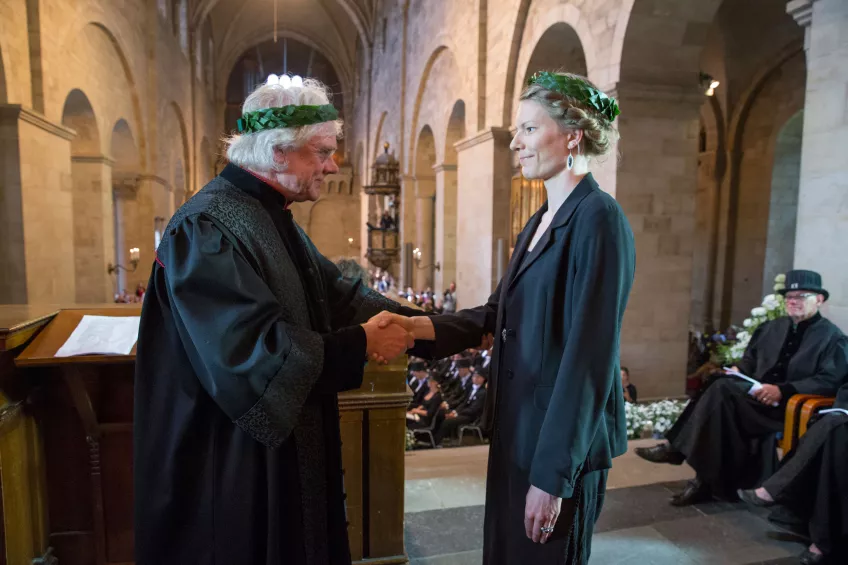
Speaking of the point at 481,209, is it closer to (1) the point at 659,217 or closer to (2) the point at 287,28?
(1) the point at 659,217

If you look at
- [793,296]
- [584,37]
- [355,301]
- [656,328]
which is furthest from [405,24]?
[355,301]

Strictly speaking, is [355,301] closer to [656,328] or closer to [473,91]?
[656,328]

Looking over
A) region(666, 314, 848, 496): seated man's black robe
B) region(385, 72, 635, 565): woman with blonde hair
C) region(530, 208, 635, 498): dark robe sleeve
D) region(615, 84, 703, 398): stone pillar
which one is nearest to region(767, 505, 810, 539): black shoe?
region(666, 314, 848, 496): seated man's black robe

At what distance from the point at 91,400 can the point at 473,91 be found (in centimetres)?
897

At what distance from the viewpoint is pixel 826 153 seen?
411 cm

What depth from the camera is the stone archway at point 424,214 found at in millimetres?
15704

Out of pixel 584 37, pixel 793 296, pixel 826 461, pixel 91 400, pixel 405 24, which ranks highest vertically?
pixel 405 24

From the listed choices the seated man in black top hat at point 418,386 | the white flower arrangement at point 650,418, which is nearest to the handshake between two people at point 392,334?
the white flower arrangement at point 650,418

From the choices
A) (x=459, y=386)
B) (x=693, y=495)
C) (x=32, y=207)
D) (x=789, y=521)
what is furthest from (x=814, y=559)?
(x=32, y=207)

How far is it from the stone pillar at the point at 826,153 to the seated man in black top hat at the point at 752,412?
21.2 inches

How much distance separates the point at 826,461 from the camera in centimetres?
292

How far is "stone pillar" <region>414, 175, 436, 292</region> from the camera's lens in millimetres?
15836

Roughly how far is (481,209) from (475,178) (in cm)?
59

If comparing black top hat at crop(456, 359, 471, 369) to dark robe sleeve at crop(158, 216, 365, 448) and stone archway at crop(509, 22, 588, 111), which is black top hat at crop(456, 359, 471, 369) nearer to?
stone archway at crop(509, 22, 588, 111)
